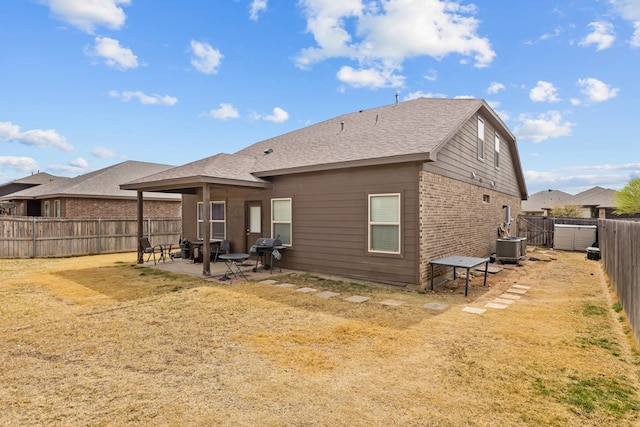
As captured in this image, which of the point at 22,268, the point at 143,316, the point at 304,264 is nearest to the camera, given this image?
the point at 143,316

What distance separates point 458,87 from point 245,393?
17157 mm

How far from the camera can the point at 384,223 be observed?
26.2ft

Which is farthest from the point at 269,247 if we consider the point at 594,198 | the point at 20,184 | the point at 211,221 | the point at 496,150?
the point at 594,198

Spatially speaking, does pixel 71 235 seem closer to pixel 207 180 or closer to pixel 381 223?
pixel 207 180

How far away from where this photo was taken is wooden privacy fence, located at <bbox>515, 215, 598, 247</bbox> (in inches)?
693

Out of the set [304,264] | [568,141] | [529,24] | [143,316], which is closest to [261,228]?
[304,264]

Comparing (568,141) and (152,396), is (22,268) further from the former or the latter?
(568,141)

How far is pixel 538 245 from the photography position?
58.9 ft

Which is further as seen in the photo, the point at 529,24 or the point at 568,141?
the point at 568,141

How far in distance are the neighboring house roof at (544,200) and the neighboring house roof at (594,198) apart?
1.59 m

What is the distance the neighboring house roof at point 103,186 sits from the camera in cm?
1739

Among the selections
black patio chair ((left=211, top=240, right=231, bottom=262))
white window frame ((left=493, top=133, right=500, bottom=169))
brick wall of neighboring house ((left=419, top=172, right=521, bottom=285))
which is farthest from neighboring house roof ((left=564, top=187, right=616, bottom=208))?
black patio chair ((left=211, top=240, right=231, bottom=262))

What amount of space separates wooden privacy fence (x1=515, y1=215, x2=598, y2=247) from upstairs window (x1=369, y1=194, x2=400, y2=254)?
1370 cm

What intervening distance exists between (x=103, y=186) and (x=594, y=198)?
48.2m
